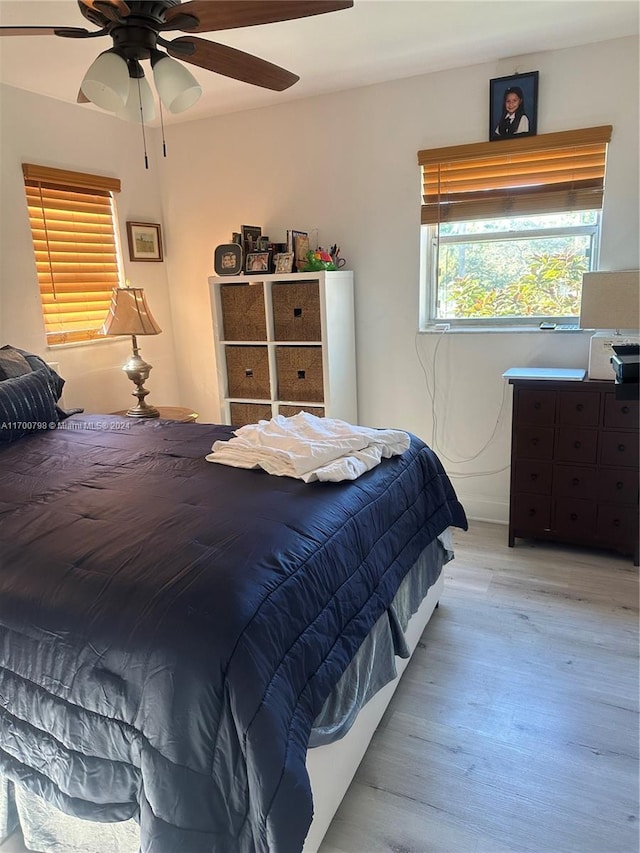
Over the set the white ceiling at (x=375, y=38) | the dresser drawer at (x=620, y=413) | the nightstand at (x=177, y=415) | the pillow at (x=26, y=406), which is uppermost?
the white ceiling at (x=375, y=38)

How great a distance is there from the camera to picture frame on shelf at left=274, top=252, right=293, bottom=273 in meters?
3.27

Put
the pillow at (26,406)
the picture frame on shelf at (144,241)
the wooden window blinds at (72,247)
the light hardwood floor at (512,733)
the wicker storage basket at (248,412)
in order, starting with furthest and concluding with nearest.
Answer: the picture frame on shelf at (144,241) < the wicker storage basket at (248,412) < the wooden window blinds at (72,247) < the pillow at (26,406) < the light hardwood floor at (512,733)

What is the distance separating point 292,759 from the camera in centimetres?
109

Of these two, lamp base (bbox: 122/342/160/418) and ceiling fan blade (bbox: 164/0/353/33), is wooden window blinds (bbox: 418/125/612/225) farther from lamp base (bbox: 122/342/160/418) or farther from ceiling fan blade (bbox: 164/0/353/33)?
lamp base (bbox: 122/342/160/418)

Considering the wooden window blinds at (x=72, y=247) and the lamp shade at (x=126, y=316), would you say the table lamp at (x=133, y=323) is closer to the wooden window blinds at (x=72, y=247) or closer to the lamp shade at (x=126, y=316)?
the lamp shade at (x=126, y=316)

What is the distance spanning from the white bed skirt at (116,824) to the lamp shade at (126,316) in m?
2.36

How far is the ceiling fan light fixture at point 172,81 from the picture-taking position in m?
1.77

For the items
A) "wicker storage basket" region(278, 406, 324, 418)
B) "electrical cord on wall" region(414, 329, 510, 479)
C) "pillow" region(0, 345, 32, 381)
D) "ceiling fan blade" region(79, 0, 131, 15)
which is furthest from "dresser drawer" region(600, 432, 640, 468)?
"pillow" region(0, 345, 32, 381)

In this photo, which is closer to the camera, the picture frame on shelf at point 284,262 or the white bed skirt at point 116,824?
the white bed skirt at point 116,824

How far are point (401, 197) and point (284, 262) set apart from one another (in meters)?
0.77

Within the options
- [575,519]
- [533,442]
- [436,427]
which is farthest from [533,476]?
[436,427]

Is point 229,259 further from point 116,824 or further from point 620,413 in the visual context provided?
point 116,824

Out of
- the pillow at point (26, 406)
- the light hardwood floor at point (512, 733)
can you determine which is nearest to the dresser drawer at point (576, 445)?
the light hardwood floor at point (512, 733)

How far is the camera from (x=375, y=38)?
2.58m
